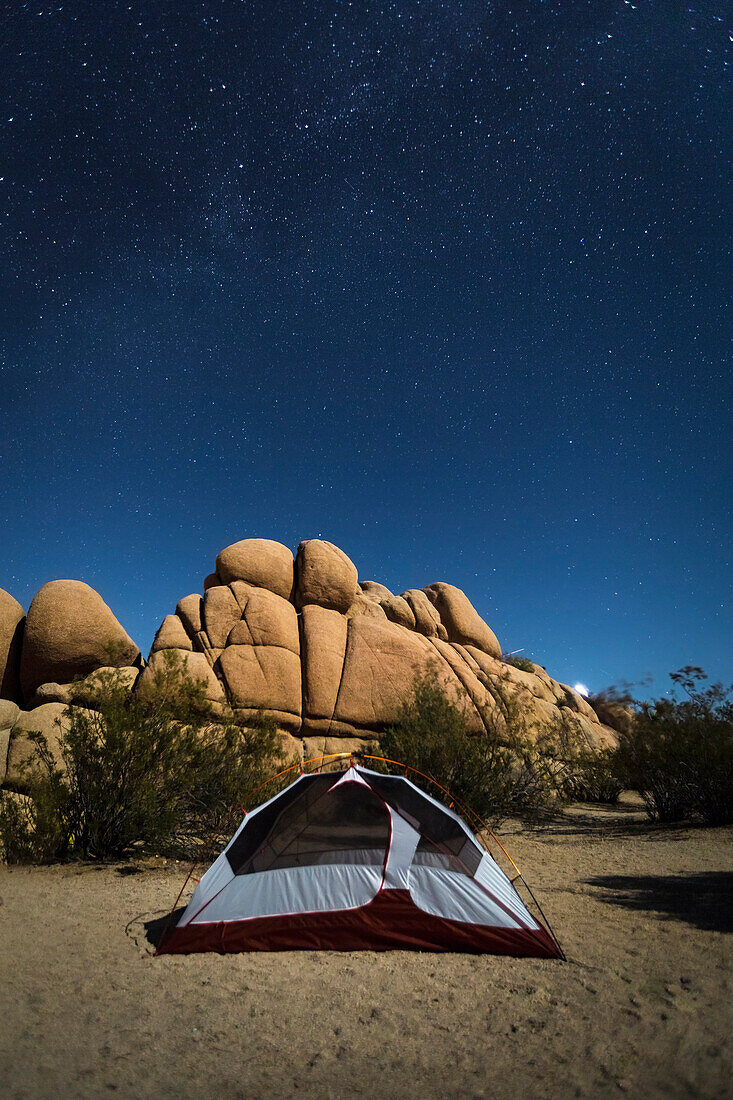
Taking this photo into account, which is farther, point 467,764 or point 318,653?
point 318,653

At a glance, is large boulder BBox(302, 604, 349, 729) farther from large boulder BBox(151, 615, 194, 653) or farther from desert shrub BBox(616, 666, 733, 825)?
desert shrub BBox(616, 666, 733, 825)

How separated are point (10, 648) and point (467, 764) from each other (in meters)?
15.2

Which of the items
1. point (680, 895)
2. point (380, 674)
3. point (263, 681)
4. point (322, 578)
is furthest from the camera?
point (322, 578)

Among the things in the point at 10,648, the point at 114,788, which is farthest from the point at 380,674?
the point at 114,788

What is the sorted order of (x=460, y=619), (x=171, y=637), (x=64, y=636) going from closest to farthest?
(x=64, y=636)
(x=171, y=637)
(x=460, y=619)

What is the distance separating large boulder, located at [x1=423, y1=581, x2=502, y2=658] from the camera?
30797 millimetres

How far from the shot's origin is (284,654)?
22406mm

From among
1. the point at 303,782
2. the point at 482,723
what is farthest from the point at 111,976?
the point at 482,723

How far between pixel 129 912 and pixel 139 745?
10.6ft

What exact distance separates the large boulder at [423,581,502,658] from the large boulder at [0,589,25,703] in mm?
19842

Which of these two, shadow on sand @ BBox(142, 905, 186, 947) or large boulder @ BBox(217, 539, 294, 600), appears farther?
large boulder @ BBox(217, 539, 294, 600)

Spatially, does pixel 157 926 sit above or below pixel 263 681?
below

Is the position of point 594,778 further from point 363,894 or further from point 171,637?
point 171,637

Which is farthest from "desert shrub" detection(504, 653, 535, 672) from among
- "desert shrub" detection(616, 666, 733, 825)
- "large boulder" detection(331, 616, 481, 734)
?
"desert shrub" detection(616, 666, 733, 825)
